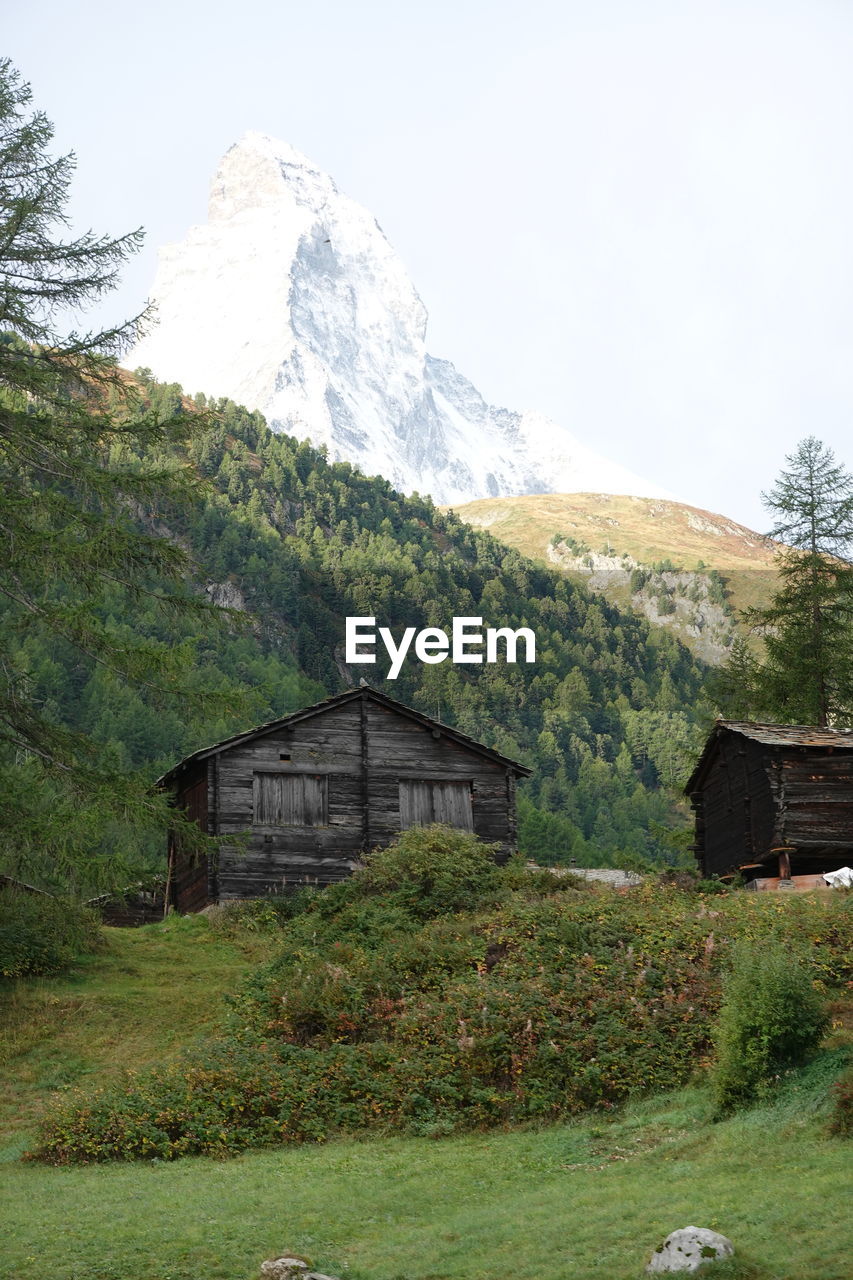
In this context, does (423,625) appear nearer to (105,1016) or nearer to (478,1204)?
(105,1016)

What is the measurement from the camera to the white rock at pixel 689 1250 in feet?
37.8

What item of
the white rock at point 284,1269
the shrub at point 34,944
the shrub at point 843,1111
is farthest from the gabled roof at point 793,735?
the white rock at point 284,1269

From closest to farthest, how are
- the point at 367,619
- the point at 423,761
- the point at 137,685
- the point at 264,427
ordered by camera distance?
1. the point at 137,685
2. the point at 423,761
3. the point at 367,619
4. the point at 264,427

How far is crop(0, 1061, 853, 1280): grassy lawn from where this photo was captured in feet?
41.6

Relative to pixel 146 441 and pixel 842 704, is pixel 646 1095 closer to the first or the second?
pixel 146 441

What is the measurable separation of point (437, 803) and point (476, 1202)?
28122 mm

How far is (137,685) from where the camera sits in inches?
906

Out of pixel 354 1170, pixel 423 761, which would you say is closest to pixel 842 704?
pixel 423 761

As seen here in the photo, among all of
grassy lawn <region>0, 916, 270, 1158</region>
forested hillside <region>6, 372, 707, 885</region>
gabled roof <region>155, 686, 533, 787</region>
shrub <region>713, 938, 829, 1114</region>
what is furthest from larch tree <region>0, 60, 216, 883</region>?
forested hillside <region>6, 372, 707, 885</region>

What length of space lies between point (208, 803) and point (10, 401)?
56.7 feet

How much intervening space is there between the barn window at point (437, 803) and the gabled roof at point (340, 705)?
1317mm

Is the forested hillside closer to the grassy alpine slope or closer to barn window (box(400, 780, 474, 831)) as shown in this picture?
barn window (box(400, 780, 474, 831))

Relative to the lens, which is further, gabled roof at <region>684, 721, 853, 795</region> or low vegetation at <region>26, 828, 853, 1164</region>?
gabled roof at <region>684, 721, 853, 795</region>

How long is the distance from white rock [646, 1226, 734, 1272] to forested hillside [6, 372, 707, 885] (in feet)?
303
